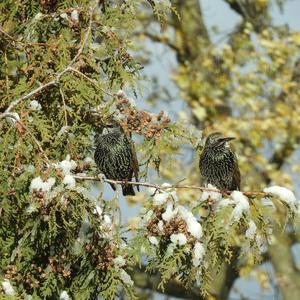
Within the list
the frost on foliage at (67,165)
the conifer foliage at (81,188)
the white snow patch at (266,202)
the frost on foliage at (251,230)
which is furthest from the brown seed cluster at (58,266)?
the white snow patch at (266,202)

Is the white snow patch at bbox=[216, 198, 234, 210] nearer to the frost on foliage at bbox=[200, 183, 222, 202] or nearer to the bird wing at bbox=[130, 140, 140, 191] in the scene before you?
the frost on foliage at bbox=[200, 183, 222, 202]

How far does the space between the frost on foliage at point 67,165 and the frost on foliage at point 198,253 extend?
0.72 m

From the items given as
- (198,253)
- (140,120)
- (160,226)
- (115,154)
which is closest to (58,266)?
(160,226)

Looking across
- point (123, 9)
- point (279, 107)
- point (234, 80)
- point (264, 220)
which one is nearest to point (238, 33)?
point (234, 80)

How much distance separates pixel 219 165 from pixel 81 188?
1525mm

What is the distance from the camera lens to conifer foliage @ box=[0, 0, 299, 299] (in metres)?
3.47

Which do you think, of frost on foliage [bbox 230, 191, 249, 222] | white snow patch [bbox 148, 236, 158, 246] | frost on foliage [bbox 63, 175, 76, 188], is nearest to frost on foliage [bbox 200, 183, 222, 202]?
frost on foliage [bbox 230, 191, 249, 222]

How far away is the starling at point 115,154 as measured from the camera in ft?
14.8

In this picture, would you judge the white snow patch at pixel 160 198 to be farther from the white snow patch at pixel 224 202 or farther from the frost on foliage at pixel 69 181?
the frost on foliage at pixel 69 181

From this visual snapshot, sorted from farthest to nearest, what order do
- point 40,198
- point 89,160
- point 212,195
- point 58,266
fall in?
point 89,160 < point 58,266 < point 212,195 < point 40,198

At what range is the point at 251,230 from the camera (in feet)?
11.7

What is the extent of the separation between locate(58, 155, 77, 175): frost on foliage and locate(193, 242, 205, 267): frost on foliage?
718mm

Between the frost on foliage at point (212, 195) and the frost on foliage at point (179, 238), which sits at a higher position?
the frost on foliage at point (212, 195)

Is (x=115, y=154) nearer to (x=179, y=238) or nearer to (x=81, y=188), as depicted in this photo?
(x=81, y=188)
